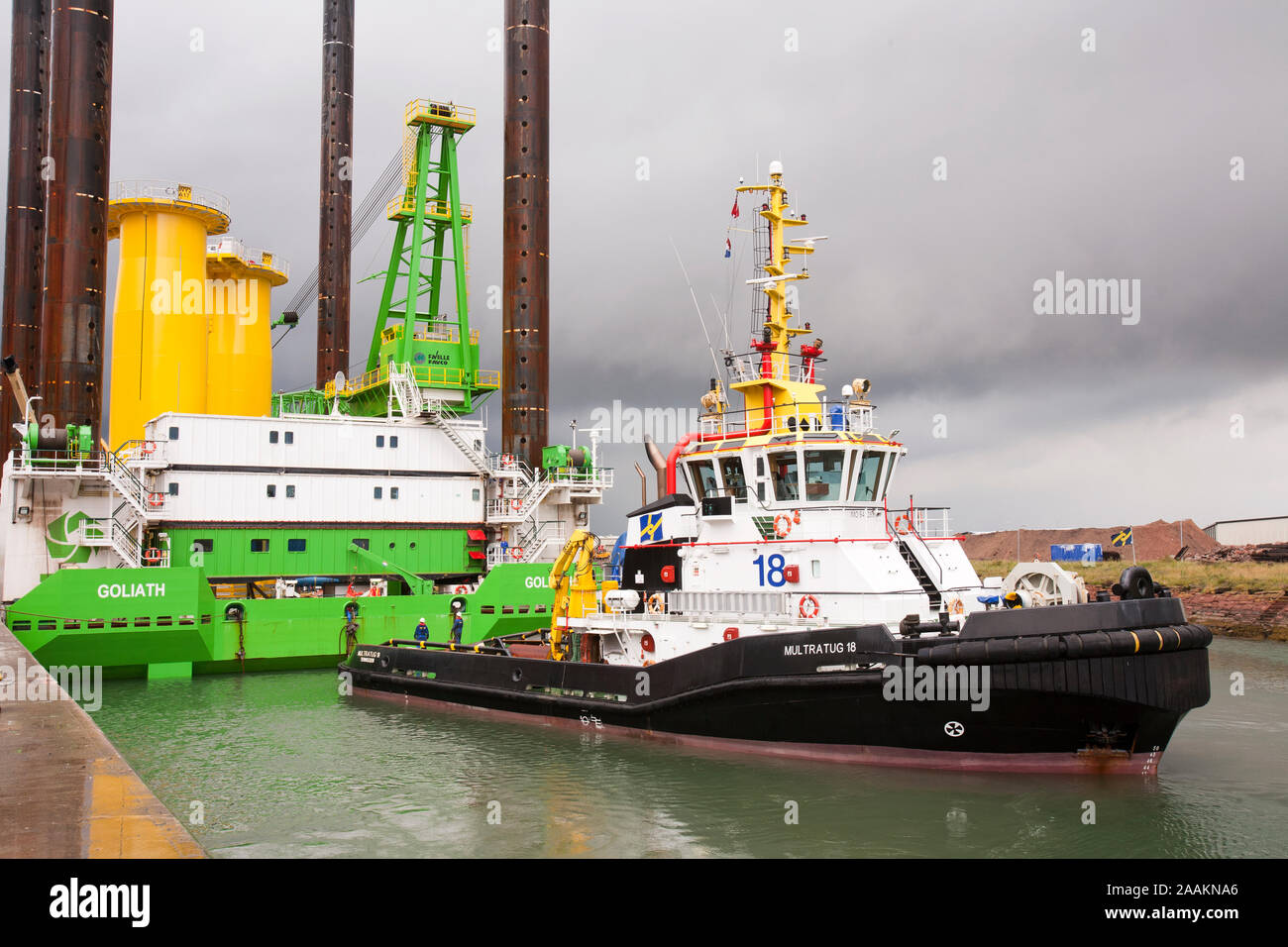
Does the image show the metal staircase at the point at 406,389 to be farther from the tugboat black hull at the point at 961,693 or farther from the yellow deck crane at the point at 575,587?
the tugboat black hull at the point at 961,693

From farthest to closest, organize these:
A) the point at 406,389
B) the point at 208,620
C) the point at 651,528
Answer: the point at 406,389, the point at 208,620, the point at 651,528

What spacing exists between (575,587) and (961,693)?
7.22 metres

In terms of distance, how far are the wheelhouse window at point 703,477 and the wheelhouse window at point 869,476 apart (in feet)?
7.34

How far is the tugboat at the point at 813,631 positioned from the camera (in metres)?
11.1

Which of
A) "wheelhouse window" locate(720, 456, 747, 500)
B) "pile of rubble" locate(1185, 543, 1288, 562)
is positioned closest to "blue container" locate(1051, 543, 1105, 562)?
"pile of rubble" locate(1185, 543, 1288, 562)

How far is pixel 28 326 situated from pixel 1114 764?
38.1m

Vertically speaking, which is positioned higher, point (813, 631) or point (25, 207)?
point (25, 207)

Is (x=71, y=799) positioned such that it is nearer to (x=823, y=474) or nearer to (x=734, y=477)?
(x=734, y=477)

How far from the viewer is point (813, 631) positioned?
40.5 ft

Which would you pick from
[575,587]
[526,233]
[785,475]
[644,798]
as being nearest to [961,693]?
[644,798]

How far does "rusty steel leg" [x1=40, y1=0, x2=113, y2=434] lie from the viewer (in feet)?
79.9

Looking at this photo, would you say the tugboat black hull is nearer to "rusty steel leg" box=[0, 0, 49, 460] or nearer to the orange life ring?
the orange life ring

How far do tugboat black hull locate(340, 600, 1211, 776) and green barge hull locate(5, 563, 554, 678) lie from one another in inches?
425

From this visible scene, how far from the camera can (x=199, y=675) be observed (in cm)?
2123
